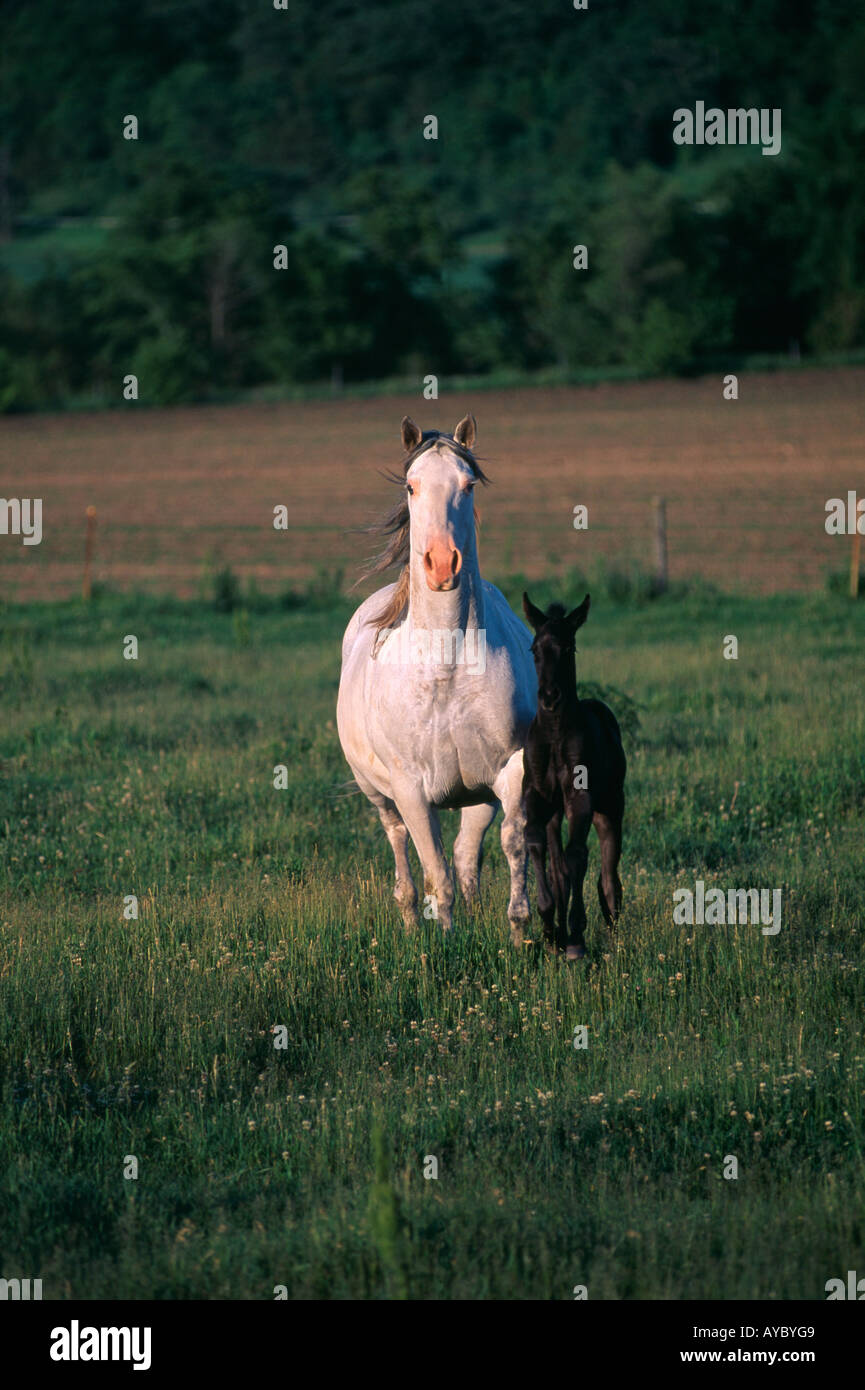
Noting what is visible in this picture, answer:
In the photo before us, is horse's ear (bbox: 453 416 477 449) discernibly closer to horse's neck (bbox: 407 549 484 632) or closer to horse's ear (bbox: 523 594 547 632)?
horse's neck (bbox: 407 549 484 632)

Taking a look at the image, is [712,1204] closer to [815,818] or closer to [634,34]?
[815,818]

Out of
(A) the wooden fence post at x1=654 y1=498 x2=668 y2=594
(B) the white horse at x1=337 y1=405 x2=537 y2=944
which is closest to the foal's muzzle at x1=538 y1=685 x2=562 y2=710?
(B) the white horse at x1=337 y1=405 x2=537 y2=944

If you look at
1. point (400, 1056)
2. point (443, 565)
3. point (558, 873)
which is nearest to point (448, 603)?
point (443, 565)

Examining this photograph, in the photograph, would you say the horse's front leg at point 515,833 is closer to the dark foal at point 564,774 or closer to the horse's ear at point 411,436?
the dark foal at point 564,774

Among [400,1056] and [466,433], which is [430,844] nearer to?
[400,1056]

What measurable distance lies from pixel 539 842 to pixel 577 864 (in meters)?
0.20

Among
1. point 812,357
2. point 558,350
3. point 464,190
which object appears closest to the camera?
point 812,357

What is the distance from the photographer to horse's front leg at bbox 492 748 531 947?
7066 millimetres

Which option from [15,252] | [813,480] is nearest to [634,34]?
[15,252]

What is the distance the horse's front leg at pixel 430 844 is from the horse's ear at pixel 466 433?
1.66m

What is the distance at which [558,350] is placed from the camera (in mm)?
75625

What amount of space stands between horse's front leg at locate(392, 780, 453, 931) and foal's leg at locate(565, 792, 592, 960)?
2.15 ft

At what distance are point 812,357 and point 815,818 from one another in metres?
65.1
